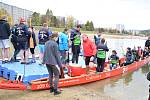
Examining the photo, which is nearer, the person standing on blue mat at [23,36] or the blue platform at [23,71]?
the blue platform at [23,71]

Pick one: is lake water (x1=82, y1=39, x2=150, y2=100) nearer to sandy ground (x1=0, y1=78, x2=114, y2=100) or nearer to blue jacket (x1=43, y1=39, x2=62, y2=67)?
sandy ground (x1=0, y1=78, x2=114, y2=100)

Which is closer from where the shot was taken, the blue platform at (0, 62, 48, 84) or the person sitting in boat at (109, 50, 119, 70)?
the blue platform at (0, 62, 48, 84)

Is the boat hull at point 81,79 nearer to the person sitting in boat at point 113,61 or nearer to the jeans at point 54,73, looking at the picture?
the person sitting in boat at point 113,61

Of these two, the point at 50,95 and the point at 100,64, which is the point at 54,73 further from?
the point at 100,64

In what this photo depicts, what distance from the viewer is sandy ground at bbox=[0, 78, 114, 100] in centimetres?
869

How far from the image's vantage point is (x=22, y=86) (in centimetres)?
917

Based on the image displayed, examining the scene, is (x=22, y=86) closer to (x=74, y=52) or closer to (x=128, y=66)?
→ (x=74, y=52)

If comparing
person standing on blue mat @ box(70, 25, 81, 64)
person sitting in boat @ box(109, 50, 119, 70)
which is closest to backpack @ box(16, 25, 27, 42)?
person standing on blue mat @ box(70, 25, 81, 64)

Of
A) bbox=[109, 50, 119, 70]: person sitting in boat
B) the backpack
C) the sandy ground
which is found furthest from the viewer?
bbox=[109, 50, 119, 70]: person sitting in boat

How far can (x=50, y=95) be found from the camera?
8930 millimetres

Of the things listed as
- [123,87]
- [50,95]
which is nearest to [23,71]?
[50,95]

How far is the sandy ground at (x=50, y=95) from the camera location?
8688 millimetres

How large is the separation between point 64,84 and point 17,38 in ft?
9.16

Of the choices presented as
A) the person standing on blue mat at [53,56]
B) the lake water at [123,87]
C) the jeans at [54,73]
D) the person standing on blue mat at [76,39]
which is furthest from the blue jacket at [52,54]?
the person standing on blue mat at [76,39]
